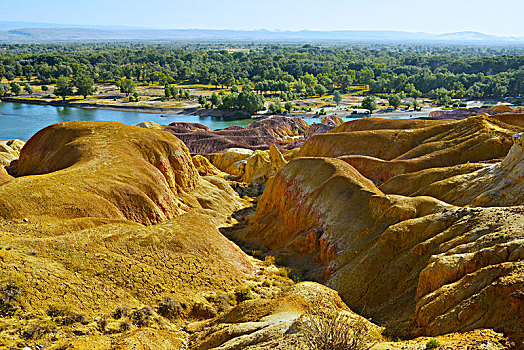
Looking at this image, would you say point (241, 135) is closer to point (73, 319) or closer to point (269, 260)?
point (269, 260)

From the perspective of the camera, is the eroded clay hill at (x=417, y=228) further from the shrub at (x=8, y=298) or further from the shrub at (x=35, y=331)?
the shrub at (x=8, y=298)

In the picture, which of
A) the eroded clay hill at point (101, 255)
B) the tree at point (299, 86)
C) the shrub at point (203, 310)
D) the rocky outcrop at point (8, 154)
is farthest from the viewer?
the tree at point (299, 86)

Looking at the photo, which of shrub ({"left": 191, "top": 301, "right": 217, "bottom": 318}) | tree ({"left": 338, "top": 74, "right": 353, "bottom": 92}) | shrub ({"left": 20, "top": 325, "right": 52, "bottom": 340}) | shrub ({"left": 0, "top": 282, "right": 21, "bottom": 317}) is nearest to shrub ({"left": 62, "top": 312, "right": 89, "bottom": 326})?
shrub ({"left": 20, "top": 325, "right": 52, "bottom": 340})

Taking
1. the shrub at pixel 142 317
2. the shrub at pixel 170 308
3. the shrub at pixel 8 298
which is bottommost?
the shrub at pixel 170 308

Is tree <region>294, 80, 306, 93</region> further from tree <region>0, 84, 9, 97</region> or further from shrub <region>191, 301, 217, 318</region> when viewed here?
shrub <region>191, 301, 217, 318</region>

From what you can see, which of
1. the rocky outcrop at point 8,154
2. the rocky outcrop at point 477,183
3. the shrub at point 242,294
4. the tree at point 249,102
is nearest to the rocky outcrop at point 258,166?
the rocky outcrop at point 477,183

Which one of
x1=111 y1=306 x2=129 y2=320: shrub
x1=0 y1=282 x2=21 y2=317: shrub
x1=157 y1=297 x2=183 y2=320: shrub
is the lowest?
x1=157 y1=297 x2=183 y2=320: shrub

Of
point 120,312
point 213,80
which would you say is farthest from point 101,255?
point 213,80
